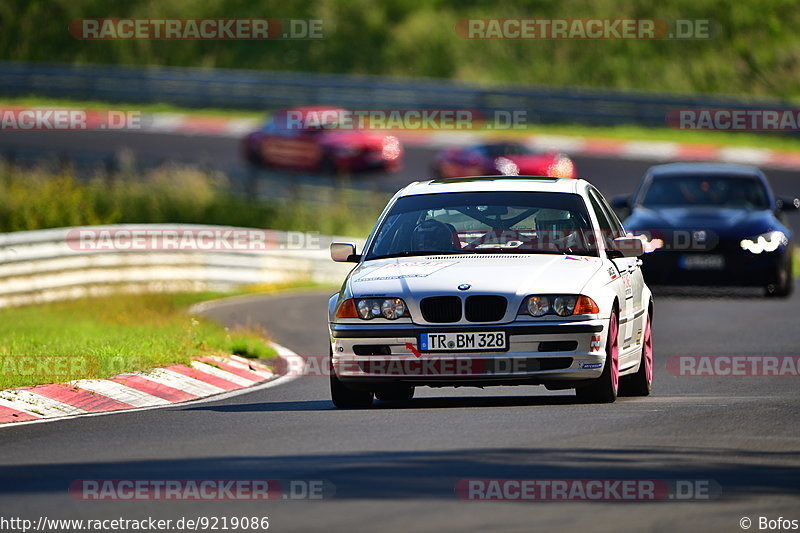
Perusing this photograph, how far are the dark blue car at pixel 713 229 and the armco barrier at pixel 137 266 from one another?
23.8ft

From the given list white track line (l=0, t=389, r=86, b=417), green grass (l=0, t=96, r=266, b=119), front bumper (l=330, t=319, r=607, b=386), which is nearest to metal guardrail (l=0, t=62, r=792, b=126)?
green grass (l=0, t=96, r=266, b=119)

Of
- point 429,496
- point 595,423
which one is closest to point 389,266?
point 595,423

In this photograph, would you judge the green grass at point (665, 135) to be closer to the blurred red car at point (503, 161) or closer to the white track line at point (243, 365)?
the blurred red car at point (503, 161)

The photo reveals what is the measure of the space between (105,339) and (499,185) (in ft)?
17.3

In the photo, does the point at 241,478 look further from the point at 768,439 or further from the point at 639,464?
the point at 768,439

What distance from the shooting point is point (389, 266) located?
11000 mm

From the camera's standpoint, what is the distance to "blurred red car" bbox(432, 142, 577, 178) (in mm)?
34625

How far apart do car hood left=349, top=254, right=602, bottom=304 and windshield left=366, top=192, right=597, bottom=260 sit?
204 millimetres

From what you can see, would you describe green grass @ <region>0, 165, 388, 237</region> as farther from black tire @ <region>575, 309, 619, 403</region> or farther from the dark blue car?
black tire @ <region>575, 309, 619, 403</region>

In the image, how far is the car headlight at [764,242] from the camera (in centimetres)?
1920

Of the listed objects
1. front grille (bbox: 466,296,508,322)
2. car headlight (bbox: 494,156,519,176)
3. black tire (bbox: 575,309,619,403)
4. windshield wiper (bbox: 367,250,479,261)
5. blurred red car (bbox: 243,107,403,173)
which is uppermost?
blurred red car (bbox: 243,107,403,173)

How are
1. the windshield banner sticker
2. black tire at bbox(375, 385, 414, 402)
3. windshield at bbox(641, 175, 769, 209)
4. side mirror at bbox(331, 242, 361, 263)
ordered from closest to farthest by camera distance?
1. the windshield banner sticker
2. side mirror at bbox(331, 242, 361, 263)
3. black tire at bbox(375, 385, 414, 402)
4. windshield at bbox(641, 175, 769, 209)

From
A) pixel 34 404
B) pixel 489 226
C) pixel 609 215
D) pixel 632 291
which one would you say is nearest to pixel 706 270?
pixel 609 215

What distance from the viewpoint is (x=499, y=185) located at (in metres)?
11.8
